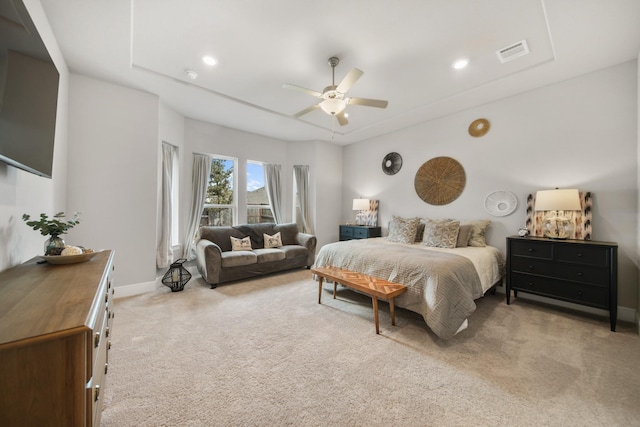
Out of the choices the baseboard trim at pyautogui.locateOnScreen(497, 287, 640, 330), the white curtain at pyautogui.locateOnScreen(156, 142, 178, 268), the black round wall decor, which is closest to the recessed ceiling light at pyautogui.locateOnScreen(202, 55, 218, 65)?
the white curtain at pyautogui.locateOnScreen(156, 142, 178, 268)

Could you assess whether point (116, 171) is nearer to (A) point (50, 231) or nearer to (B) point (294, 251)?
(A) point (50, 231)

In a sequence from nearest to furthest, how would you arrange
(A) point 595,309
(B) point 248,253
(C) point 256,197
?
(A) point 595,309 < (B) point 248,253 < (C) point 256,197

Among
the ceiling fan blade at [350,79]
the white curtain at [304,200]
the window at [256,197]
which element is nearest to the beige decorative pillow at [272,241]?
the window at [256,197]

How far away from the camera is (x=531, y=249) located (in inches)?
115

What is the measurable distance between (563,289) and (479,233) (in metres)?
1.09

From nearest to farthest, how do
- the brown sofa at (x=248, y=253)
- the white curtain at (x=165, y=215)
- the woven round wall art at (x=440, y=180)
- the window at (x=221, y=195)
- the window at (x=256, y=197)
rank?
1. the brown sofa at (x=248, y=253)
2. the white curtain at (x=165, y=215)
3. the woven round wall art at (x=440, y=180)
4. the window at (x=221, y=195)
5. the window at (x=256, y=197)

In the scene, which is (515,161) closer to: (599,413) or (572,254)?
(572,254)

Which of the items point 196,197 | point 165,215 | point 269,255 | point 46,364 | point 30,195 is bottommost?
point 269,255

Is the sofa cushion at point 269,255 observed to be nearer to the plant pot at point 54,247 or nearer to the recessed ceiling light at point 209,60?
the plant pot at point 54,247

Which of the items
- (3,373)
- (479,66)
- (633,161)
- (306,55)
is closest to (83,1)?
(306,55)

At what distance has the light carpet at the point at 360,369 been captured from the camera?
56.7 inches

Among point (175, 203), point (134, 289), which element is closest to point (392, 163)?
point (175, 203)

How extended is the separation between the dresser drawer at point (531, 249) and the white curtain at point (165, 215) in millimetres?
4989

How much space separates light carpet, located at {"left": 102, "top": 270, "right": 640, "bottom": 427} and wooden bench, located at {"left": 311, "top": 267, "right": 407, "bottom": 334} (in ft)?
0.94
